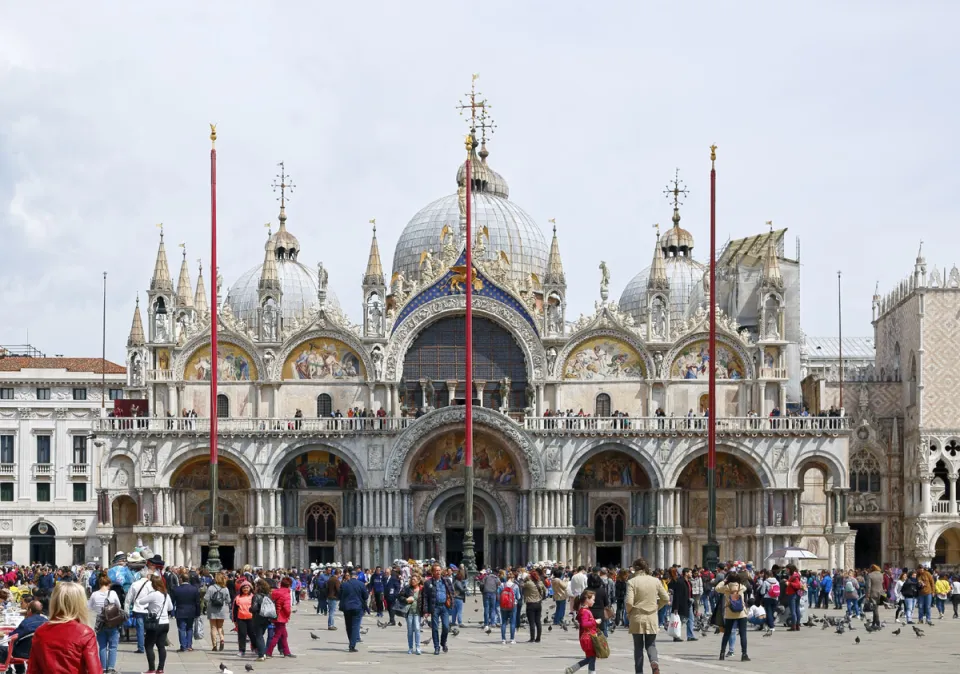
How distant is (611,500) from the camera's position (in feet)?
228

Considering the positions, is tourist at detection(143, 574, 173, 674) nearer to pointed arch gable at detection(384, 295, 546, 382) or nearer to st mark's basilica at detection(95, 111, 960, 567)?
st mark's basilica at detection(95, 111, 960, 567)

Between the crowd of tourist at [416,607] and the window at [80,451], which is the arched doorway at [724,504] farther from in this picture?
the window at [80,451]

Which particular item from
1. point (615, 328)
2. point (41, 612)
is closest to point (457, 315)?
point (615, 328)

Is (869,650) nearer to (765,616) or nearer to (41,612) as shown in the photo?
(765,616)

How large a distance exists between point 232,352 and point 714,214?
24.6m

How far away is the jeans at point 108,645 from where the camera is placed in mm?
27859

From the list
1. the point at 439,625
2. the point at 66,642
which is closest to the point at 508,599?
the point at 439,625

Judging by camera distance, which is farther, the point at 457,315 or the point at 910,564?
the point at 910,564

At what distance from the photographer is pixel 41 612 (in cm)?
2127

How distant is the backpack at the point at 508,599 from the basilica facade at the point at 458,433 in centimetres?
2958

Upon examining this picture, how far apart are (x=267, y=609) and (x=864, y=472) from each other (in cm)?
5139

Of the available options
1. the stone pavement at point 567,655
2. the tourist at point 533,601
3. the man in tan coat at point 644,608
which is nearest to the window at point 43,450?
the stone pavement at point 567,655

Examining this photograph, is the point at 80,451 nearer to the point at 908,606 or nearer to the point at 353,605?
the point at 908,606

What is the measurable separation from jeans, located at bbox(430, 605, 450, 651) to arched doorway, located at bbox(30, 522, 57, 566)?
58.2m
